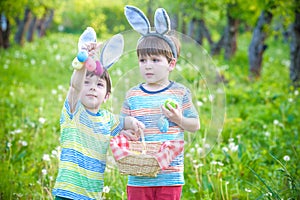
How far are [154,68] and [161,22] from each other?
0.74 ft

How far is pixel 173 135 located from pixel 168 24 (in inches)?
21.2

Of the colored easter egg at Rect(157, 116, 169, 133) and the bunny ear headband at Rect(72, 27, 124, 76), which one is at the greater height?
the bunny ear headband at Rect(72, 27, 124, 76)

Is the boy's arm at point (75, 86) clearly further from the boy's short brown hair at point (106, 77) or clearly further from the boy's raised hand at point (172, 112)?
the boy's raised hand at point (172, 112)

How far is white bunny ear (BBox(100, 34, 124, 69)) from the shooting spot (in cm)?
256

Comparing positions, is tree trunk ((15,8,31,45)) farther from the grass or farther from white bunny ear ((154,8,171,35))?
white bunny ear ((154,8,171,35))

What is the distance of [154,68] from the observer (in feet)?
8.49

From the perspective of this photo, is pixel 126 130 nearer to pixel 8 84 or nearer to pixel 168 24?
pixel 168 24

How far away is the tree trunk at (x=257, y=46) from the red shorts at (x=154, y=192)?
7.79 m

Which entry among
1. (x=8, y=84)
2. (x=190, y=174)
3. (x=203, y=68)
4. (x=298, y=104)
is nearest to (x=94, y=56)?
(x=203, y=68)

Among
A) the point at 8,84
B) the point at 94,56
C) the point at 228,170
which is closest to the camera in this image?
the point at 94,56

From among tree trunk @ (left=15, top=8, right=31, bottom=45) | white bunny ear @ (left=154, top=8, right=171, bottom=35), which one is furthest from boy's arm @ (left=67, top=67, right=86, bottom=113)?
tree trunk @ (left=15, top=8, right=31, bottom=45)

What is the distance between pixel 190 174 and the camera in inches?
166

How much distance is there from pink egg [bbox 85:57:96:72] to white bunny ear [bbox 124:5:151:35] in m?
0.27

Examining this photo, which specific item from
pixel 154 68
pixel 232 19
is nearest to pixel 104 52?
pixel 154 68
